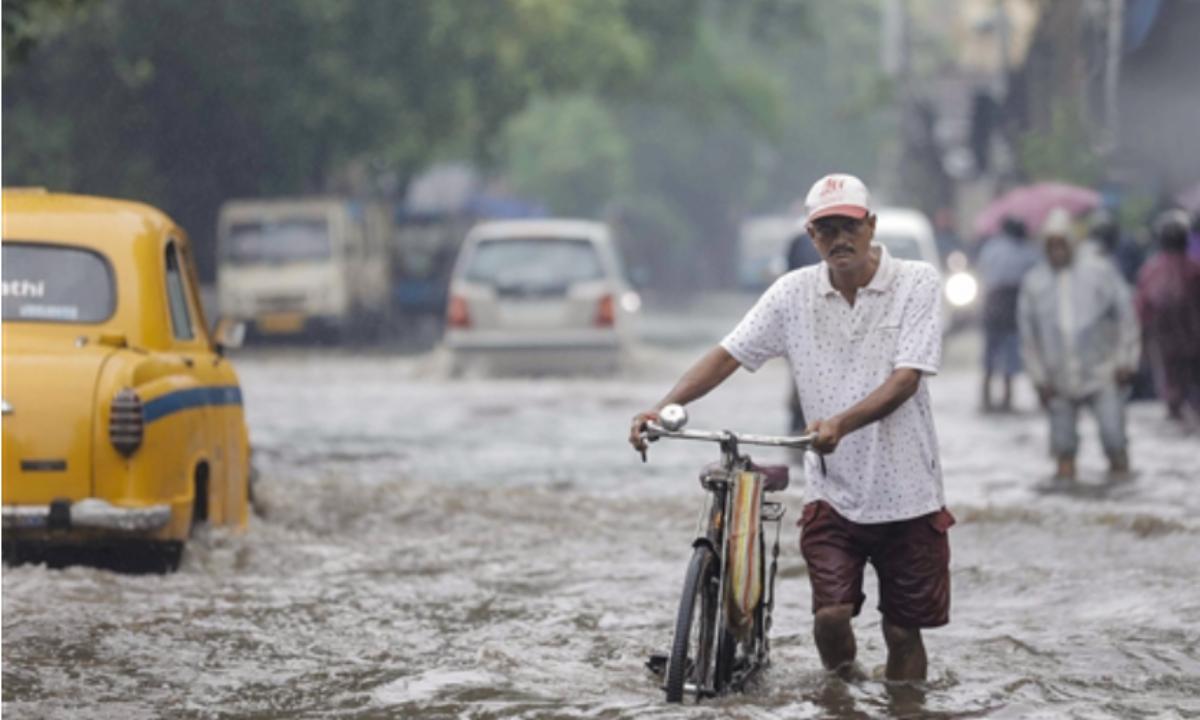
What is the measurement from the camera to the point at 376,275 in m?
40.0

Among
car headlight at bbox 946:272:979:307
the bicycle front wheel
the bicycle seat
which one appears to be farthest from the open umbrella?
the bicycle front wheel

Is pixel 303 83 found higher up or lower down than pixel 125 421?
higher up

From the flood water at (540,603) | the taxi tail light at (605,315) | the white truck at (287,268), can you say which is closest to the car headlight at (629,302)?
the taxi tail light at (605,315)

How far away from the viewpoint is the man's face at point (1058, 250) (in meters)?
15.7

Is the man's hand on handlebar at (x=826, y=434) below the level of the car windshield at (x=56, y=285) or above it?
below

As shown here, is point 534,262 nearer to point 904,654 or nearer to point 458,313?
point 458,313

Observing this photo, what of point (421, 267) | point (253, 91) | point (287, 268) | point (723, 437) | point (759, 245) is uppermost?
point (253, 91)

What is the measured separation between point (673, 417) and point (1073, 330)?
859 cm

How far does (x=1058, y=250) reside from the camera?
1573 centimetres

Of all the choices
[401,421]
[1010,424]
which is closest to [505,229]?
[401,421]

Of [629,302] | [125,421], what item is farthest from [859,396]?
[629,302]

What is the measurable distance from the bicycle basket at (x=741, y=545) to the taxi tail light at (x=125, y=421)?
3.34 m

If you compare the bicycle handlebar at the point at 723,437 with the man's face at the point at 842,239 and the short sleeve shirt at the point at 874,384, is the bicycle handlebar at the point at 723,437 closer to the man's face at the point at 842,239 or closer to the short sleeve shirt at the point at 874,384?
the short sleeve shirt at the point at 874,384

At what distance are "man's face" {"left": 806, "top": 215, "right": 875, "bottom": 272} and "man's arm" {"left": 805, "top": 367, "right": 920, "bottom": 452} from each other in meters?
0.33
